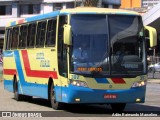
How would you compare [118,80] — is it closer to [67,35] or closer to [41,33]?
[67,35]

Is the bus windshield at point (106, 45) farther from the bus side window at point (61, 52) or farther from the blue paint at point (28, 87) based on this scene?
the blue paint at point (28, 87)

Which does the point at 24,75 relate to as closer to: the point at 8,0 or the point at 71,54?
the point at 71,54

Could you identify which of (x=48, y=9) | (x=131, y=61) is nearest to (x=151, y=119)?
(x=131, y=61)

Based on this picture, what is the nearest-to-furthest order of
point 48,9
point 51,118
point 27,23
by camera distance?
point 51,118 → point 27,23 → point 48,9

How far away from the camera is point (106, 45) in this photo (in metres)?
16.2

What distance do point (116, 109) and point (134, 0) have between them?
9182 centimetres

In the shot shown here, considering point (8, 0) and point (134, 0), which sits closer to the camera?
point (8, 0)

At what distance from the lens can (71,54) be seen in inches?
638

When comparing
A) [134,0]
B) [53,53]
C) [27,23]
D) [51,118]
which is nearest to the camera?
[51,118]

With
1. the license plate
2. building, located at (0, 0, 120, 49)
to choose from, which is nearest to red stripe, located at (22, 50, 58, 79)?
the license plate

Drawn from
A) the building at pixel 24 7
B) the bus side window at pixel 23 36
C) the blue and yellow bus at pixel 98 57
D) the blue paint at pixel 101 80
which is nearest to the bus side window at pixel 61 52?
the blue and yellow bus at pixel 98 57

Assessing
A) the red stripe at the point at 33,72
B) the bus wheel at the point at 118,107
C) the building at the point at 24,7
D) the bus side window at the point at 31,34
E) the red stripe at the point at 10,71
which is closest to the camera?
the bus wheel at the point at 118,107

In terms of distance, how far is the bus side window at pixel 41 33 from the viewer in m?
19.1

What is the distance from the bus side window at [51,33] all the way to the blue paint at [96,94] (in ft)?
6.93
